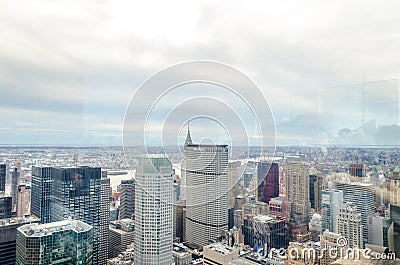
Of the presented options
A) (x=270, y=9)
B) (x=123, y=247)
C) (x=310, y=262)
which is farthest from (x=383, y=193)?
(x=123, y=247)

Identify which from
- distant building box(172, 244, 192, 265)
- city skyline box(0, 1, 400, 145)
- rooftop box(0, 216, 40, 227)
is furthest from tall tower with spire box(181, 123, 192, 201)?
rooftop box(0, 216, 40, 227)

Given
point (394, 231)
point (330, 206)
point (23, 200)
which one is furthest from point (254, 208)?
point (23, 200)

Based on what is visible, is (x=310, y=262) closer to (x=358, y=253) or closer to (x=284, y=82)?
(x=358, y=253)

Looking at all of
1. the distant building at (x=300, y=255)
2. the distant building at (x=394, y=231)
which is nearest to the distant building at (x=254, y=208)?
the distant building at (x=300, y=255)

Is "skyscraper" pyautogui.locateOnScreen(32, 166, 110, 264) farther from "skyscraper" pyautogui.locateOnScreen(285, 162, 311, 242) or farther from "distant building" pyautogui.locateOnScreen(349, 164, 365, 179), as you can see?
"distant building" pyautogui.locateOnScreen(349, 164, 365, 179)

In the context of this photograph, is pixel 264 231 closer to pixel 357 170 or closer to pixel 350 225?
pixel 350 225

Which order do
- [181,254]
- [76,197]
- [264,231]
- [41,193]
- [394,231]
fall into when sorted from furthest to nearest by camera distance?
[264,231]
[181,254]
[76,197]
[41,193]
[394,231]

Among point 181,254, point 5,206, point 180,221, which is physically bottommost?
point 181,254
